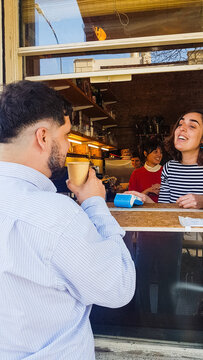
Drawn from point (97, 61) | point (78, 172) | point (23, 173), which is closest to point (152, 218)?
point (78, 172)

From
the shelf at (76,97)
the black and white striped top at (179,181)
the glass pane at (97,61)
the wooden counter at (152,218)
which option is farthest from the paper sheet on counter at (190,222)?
the shelf at (76,97)

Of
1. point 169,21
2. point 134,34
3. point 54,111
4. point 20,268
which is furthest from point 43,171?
point 169,21

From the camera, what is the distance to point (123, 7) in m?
2.03

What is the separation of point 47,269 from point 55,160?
1.14ft

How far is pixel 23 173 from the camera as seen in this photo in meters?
0.73

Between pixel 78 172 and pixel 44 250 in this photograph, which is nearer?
pixel 44 250

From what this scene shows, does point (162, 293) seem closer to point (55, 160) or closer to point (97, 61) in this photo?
point (55, 160)

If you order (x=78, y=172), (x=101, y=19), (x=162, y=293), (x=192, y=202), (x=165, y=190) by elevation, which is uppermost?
(x=101, y=19)

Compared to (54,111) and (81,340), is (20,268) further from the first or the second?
(54,111)

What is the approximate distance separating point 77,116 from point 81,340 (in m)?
4.33

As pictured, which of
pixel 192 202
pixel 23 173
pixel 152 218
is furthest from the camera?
pixel 192 202

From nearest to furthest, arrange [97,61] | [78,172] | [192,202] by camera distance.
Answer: [78,172] < [192,202] < [97,61]

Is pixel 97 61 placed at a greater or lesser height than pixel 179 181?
greater

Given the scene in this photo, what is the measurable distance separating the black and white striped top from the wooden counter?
1.65 feet
